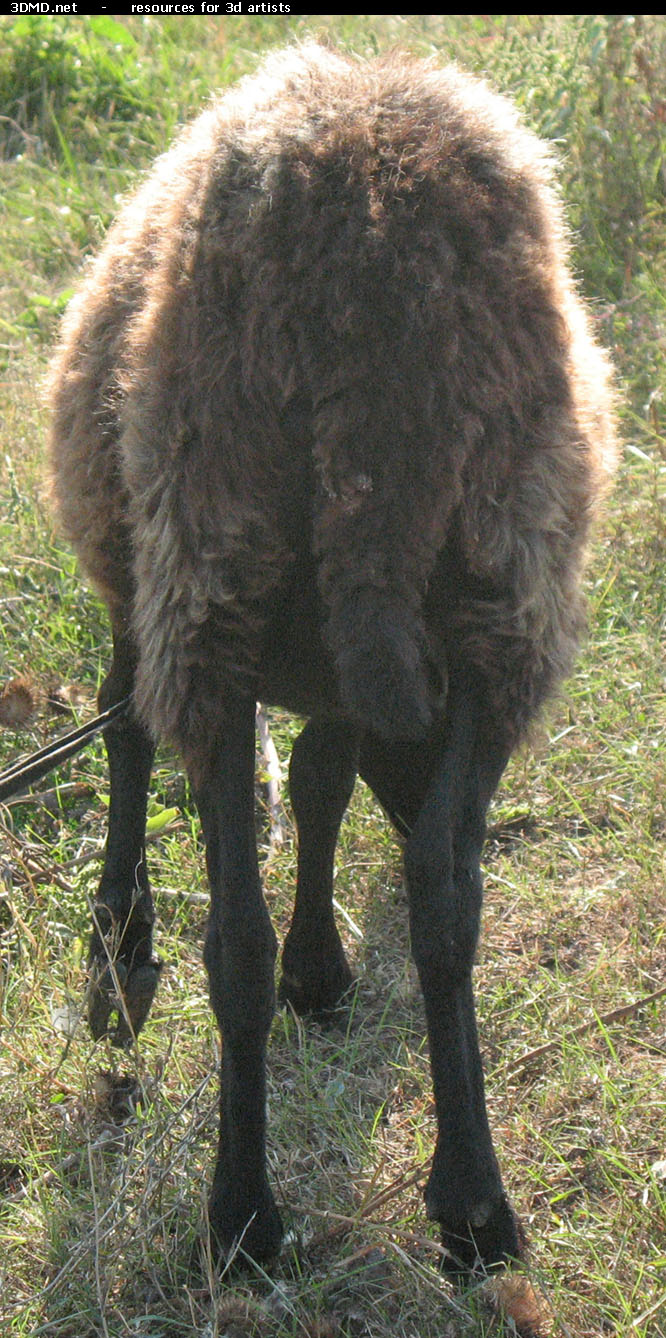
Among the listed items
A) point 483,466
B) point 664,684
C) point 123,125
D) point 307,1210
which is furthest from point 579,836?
point 123,125

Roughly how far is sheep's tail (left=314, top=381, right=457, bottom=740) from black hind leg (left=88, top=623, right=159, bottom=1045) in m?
1.18

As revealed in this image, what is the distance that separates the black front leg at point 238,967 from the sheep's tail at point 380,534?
302 millimetres

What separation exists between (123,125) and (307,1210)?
550 centimetres

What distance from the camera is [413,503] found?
7.09 feet

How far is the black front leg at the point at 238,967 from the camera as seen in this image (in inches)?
92.3

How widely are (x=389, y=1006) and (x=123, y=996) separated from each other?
62cm

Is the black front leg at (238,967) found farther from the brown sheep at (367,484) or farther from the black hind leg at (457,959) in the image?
the black hind leg at (457,959)

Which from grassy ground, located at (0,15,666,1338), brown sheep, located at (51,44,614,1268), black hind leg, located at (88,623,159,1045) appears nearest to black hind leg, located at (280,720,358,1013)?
grassy ground, located at (0,15,666,1338)

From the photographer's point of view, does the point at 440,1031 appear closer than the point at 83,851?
Yes

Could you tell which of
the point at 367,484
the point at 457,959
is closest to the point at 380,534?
the point at 367,484

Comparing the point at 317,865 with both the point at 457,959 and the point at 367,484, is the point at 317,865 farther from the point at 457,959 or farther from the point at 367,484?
the point at 367,484

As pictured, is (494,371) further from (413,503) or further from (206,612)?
(206,612)

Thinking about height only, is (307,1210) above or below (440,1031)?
below

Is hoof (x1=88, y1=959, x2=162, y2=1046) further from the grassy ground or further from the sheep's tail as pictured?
the sheep's tail
